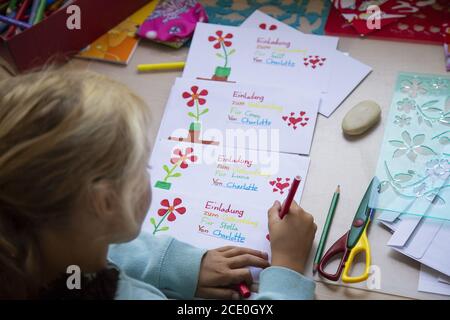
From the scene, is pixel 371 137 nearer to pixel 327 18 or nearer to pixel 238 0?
pixel 327 18

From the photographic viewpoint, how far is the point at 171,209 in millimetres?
913

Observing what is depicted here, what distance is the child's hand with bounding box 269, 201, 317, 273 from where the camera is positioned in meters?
0.82

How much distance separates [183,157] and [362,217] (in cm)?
30

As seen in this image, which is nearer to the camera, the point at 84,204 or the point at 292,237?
the point at 84,204

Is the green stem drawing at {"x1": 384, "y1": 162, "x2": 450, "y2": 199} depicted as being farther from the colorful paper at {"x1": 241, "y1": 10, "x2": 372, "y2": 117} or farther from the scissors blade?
the colorful paper at {"x1": 241, "y1": 10, "x2": 372, "y2": 117}

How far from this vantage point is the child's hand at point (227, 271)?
818mm

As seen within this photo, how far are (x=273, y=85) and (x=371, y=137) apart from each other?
0.19 m

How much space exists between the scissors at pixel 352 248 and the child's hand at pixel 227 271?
87 millimetres

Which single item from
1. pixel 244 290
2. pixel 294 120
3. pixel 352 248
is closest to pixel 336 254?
pixel 352 248
